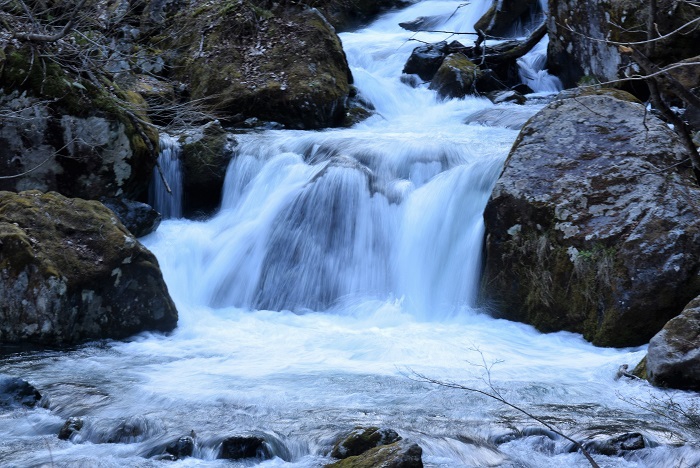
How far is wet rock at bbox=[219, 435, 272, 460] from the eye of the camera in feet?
14.3

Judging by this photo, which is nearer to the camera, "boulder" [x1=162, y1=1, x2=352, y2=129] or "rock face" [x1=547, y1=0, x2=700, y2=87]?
"rock face" [x1=547, y1=0, x2=700, y2=87]

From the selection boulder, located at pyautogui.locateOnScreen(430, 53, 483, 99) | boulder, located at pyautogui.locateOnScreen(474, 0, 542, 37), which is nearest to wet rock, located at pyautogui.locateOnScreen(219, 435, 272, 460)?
boulder, located at pyautogui.locateOnScreen(430, 53, 483, 99)

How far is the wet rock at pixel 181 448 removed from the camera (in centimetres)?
437

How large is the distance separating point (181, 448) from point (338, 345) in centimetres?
236

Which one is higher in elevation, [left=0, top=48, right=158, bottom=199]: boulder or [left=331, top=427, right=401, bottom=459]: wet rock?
[left=0, top=48, right=158, bottom=199]: boulder

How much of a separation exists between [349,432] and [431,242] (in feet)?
12.2

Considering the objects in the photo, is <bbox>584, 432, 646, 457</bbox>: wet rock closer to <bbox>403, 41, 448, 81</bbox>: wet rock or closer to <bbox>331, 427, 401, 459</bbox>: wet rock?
<bbox>331, 427, 401, 459</bbox>: wet rock

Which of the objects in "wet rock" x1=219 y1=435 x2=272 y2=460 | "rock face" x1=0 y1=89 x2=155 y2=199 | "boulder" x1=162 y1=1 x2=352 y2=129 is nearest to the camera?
"wet rock" x1=219 y1=435 x2=272 y2=460

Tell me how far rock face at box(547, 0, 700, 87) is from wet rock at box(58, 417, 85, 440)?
6.17 metres

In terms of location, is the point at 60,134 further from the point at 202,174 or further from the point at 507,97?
the point at 507,97

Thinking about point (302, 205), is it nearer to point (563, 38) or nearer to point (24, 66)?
point (24, 66)

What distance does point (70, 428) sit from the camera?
182 inches

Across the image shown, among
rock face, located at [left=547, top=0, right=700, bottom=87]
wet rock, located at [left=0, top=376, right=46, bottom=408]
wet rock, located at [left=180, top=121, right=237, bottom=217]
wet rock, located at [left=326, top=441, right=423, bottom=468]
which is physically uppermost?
rock face, located at [left=547, top=0, right=700, bottom=87]

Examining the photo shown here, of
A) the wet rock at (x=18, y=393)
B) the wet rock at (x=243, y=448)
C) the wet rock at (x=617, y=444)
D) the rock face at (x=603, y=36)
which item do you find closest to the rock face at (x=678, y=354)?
the wet rock at (x=617, y=444)
